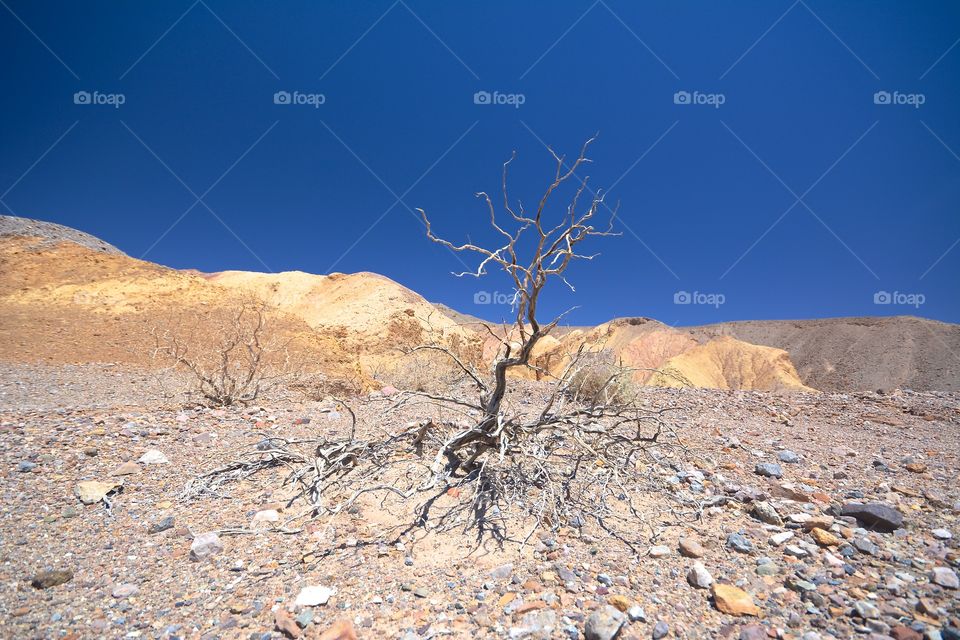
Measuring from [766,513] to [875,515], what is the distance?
0.52 m

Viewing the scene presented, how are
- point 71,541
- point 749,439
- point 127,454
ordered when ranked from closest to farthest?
point 71,541, point 127,454, point 749,439

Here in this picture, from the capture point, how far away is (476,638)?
155 centimetres

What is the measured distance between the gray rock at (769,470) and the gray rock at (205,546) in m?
3.55

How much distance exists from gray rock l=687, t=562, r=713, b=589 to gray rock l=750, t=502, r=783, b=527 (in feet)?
2.37

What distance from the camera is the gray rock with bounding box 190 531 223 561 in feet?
6.72

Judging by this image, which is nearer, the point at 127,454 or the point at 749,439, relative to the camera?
the point at 127,454

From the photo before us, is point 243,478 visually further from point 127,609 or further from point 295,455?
point 127,609

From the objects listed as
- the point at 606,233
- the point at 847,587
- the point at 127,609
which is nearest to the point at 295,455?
the point at 127,609

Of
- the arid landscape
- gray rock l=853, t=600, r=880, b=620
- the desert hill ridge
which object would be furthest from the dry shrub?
gray rock l=853, t=600, r=880, b=620

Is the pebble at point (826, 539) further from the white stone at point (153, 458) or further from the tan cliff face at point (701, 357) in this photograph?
the tan cliff face at point (701, 357)

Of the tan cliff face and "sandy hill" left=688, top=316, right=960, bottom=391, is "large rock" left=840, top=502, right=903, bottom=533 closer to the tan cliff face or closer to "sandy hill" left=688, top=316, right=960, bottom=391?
the tan cliff face

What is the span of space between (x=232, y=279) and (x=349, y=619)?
842 inches

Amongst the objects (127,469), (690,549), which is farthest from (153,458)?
(690,549)

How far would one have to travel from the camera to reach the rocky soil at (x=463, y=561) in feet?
5.28
